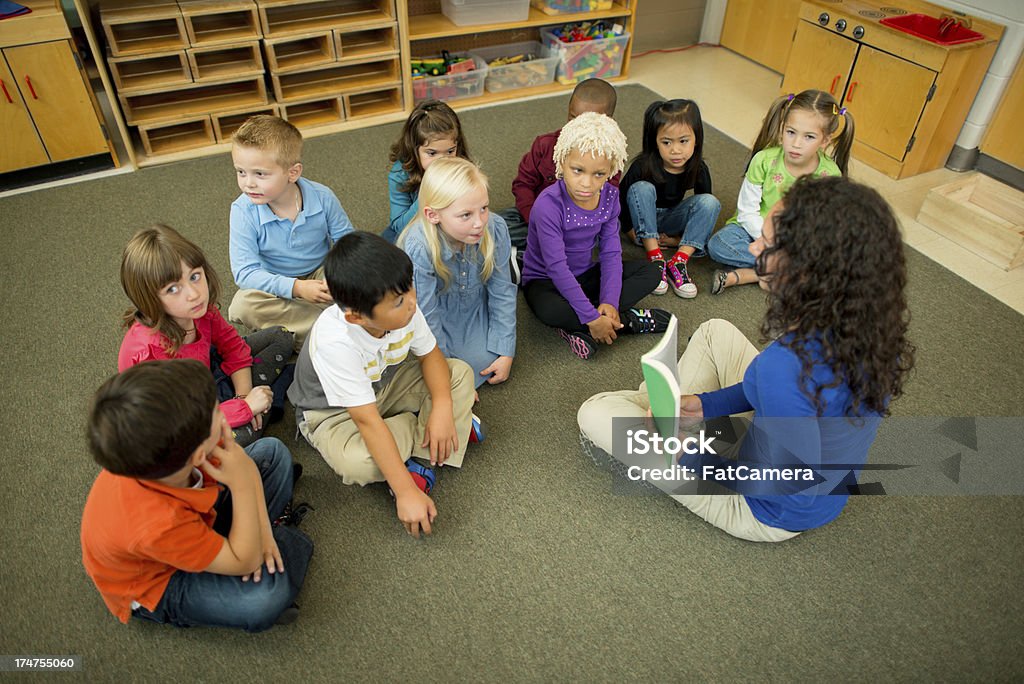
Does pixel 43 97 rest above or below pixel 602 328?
above

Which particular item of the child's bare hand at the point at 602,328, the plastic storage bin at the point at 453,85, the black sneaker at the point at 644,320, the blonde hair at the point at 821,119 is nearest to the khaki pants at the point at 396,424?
the child's bare hand at the point at 602,328

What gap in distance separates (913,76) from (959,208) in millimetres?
617

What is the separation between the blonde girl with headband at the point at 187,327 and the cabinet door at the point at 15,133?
1437mm

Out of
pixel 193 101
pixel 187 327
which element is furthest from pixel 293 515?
pixel 193 101

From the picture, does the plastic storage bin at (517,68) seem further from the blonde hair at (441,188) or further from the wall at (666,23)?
the blonde hair at (441,188)

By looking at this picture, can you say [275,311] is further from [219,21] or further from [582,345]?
[219,21]

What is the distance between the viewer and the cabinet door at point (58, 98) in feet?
7.74

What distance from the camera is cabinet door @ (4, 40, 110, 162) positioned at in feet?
7.74

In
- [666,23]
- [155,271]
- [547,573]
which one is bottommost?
[547,573]

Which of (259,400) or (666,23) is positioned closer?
(259,400)

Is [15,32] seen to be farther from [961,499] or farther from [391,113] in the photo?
[961,499]

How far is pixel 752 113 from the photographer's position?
130 inches

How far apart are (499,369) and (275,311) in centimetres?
66

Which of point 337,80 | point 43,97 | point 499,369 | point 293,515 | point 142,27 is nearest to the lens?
point 293,515
